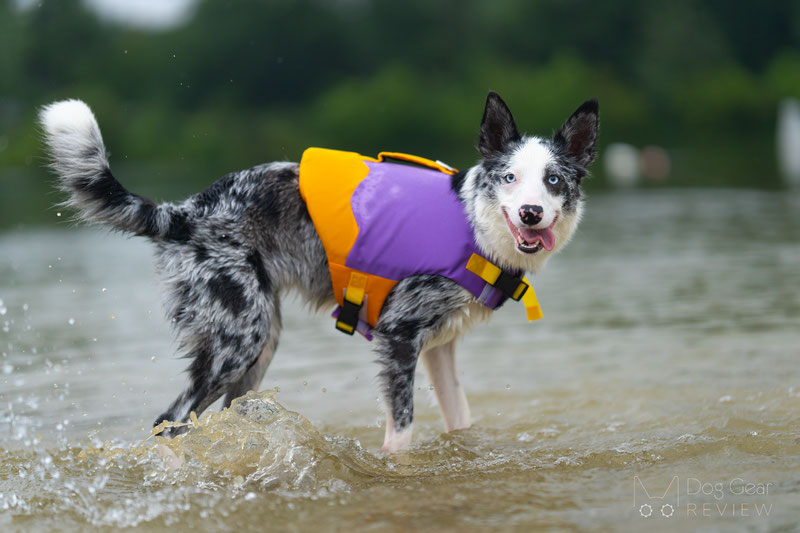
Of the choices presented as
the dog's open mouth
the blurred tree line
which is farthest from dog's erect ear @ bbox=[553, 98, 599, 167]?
the blurred tree line

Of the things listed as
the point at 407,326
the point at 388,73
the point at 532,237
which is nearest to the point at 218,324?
the point at 407,326

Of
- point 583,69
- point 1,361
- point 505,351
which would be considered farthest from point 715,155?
point 1,361

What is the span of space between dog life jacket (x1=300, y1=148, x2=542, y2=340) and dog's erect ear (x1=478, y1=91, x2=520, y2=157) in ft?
1.17

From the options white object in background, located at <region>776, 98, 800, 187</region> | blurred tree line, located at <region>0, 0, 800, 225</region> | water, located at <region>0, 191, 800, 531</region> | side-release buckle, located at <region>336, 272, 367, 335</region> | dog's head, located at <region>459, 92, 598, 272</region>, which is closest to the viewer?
water, located at <region>0, 191, 800, 531</region>

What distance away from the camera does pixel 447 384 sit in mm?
5504

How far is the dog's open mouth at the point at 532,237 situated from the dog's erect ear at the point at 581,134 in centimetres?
49

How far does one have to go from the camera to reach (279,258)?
505 cm

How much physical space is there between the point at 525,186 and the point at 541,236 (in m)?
0.28

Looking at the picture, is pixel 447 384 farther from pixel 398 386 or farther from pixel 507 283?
pixel 507 283

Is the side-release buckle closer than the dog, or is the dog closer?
the dog

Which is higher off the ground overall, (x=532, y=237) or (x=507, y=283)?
(x=532, y=237)

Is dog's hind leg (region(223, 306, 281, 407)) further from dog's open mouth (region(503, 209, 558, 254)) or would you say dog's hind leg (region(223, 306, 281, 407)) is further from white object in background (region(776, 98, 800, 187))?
white object in background (region(776, 98, 800, 187))

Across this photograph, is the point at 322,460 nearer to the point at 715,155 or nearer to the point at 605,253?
the point at 605,253

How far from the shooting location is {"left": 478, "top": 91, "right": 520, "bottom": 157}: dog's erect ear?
497 centimetres
